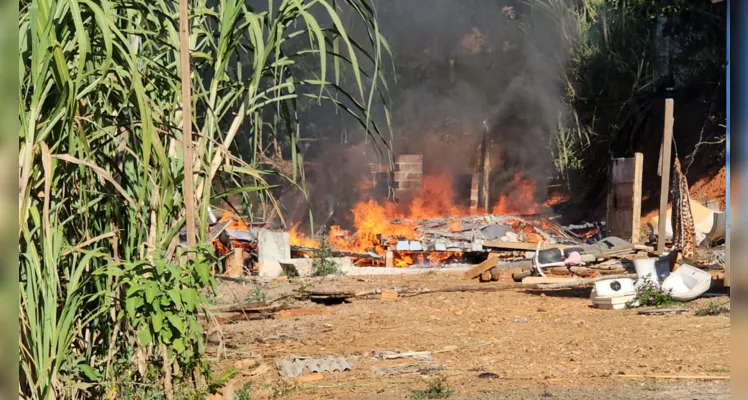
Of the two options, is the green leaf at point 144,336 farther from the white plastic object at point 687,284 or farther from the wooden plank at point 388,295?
the wooden plank at point 388,295

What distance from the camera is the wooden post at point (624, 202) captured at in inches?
749

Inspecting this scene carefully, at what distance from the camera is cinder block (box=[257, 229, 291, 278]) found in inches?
691

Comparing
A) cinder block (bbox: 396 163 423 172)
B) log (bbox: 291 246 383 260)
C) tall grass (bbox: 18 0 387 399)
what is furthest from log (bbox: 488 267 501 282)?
tall grass (bbox: 18 0 387 399)

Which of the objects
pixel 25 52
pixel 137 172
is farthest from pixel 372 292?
pixel 25 52

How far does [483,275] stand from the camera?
15953 millimetres

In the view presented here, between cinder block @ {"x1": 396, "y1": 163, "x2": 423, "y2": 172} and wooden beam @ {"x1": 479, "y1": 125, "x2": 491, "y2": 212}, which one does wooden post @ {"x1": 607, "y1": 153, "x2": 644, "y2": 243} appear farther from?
cinder block @ {"x1": 396, "y1": 163, "x2": 423, "y2": 172}

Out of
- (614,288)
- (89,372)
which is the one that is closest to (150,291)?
(89,372)

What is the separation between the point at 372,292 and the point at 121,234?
8.99 meters

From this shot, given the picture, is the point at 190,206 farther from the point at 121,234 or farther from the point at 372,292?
the point at 372,292

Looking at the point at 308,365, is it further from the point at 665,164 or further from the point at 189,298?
the point at 665,164

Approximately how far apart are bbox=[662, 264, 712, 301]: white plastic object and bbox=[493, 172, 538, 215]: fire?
516 inches

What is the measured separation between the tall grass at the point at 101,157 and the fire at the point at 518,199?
66.5 ft

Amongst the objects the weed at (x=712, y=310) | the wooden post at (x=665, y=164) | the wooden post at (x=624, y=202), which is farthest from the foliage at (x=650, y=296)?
the wooden post at (x=624, y=202)

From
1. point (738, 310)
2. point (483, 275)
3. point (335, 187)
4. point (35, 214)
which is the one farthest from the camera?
point (335, 187)
